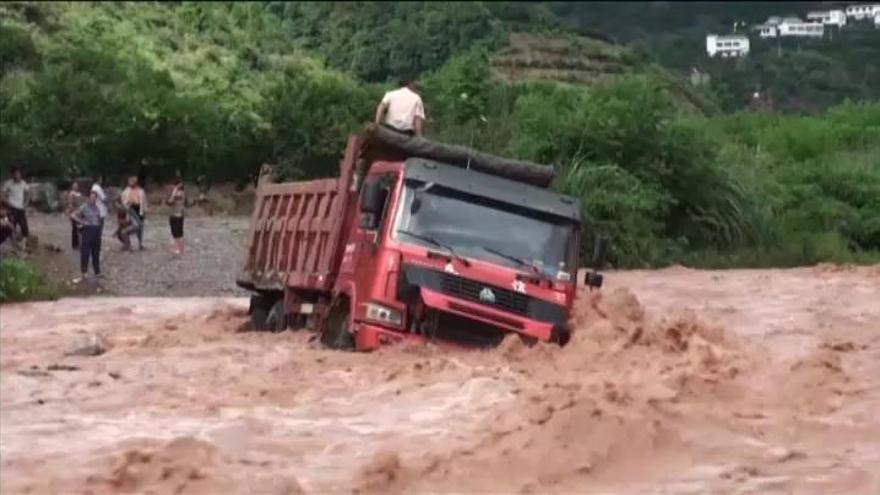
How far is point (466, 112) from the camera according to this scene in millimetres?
33312

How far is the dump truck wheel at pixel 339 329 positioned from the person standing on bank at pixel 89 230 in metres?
9.60

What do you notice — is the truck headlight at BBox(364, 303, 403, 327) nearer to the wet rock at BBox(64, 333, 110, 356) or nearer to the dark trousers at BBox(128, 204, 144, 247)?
the wet rock at BBox(64, 333, 110, 356)

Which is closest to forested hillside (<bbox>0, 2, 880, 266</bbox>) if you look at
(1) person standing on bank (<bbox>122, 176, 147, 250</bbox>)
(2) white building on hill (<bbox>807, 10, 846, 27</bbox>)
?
(2) white building on hill (<bbox>807, 10, 846, 27</bbox>)

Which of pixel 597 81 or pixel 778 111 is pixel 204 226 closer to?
pixel 597 81

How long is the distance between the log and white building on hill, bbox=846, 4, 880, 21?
336 cm

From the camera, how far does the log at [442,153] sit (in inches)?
583

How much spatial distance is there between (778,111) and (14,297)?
10946 mm

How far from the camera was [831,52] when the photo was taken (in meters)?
15.6

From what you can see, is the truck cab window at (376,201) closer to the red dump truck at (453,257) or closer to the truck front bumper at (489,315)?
the red dump truck at (453,257)

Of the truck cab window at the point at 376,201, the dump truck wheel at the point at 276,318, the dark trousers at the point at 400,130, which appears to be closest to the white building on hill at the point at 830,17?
the dark trousers at the point at 400,130

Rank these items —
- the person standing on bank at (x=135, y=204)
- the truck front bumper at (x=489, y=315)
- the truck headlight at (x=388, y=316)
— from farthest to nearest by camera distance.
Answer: the person standing on bank at (x=135, y=204) < the truck headlight at (x=388, y=316) < the truck front bumper at (x=489, y=315)

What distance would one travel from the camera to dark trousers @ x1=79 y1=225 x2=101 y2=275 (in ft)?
78.9

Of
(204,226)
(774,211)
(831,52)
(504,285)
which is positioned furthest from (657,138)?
(504,285)

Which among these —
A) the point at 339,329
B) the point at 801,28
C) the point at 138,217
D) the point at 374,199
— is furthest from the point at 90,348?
the point at 138,217
